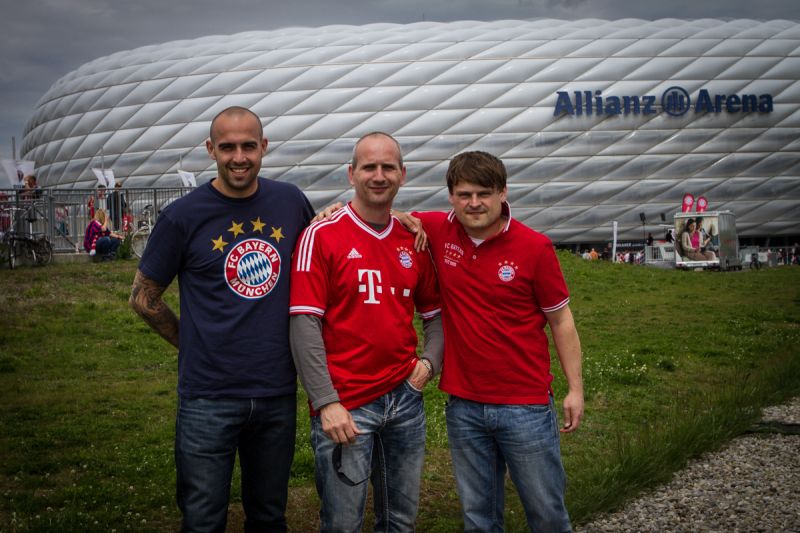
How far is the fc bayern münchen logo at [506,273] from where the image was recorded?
2.81 meters

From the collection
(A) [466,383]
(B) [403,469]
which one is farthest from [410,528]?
(A) [466,383]

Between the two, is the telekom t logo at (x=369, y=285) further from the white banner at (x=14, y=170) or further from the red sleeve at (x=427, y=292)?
the white banner at (x=14, y=170)

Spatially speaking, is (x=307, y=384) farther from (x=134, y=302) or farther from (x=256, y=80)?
(x=256, y=80)

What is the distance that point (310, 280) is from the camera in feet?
8.82

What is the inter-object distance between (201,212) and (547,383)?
4.71ft

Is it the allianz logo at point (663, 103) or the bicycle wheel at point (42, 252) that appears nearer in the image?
the bicycle wheel at point (42, 252)

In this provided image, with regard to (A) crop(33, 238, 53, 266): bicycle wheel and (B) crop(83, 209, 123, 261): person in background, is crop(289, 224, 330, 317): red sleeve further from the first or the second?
(B) crop(83, 209, 123, 261): person in background

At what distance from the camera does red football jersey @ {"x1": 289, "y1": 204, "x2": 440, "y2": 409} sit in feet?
8.87

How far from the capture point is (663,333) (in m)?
9.96

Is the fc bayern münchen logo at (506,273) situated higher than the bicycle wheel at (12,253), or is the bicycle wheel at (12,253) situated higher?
the fc bayern münchen logo at (506,273)

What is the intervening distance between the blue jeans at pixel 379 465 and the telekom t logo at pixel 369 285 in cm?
34

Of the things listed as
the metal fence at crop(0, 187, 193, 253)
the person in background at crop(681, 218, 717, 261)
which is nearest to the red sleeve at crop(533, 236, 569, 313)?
the metal fence at crop(0, 187, 193, 253)

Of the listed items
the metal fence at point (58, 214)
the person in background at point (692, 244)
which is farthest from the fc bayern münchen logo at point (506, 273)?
the person in background at point (692, 244)

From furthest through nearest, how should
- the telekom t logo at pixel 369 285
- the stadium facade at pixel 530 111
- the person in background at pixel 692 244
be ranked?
the stadium facade at pixel 530 111 → the person in background at pixel 692 244 → the telekom t logo at pixel 369 285
